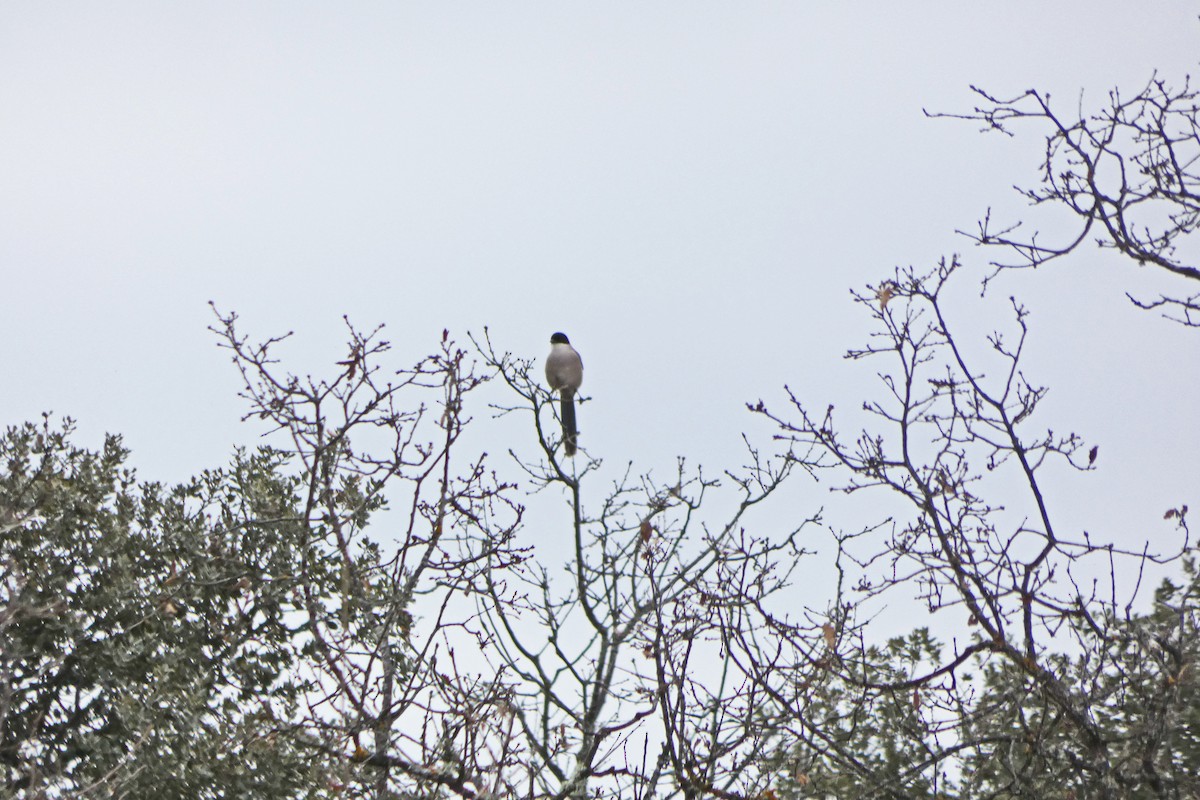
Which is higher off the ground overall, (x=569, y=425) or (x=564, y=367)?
(x=564, y=367)

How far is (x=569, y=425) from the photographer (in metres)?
9.52

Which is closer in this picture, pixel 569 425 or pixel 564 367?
pixel 569 425

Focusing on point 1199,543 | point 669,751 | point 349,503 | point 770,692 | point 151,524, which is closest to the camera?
point 669,751

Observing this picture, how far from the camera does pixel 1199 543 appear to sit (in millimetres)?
5594

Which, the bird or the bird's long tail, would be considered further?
the bird

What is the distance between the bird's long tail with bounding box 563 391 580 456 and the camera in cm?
884

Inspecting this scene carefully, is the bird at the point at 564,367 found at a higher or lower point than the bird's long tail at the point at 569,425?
higher

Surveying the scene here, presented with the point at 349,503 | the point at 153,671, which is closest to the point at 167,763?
the point at 153,671

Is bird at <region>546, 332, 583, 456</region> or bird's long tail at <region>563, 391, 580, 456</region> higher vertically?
bird at <region>546, 332, 583, 456</region>

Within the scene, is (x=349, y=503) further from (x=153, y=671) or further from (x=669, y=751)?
(x=153, y=671)

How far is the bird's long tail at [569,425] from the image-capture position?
8.84 meters

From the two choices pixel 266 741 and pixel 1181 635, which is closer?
Result: pixel 1181 635

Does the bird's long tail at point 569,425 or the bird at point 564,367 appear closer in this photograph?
the bird's long tail at point 569,425

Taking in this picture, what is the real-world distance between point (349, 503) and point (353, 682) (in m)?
2.57
